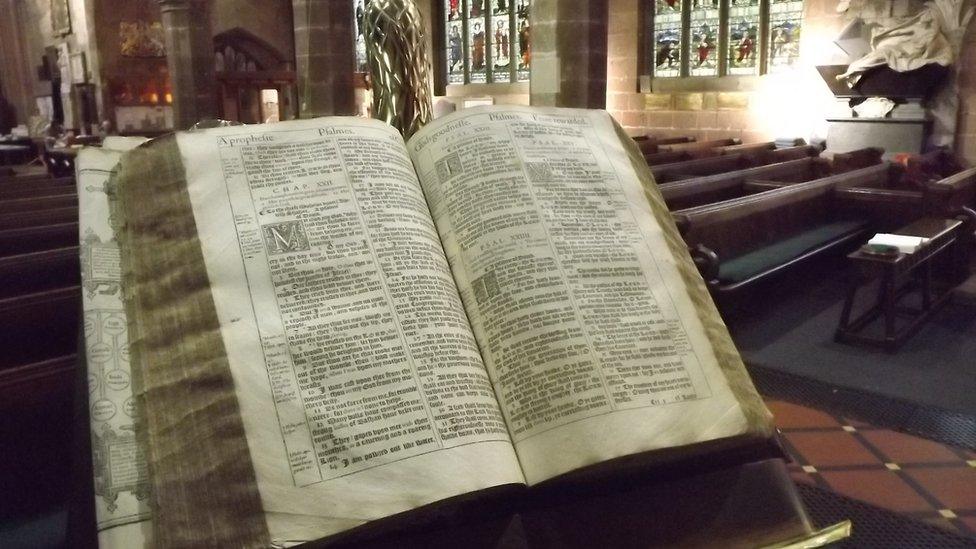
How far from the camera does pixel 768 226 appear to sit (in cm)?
422

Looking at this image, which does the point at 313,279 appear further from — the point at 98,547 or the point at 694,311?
the point at 694,311

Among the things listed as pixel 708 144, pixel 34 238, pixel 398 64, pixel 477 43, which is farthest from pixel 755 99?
pixel 398 64

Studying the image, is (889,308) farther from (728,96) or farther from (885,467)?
(728,96)

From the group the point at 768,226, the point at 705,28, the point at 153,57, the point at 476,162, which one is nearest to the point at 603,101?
the point at 768,226

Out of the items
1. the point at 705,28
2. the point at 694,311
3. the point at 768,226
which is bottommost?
the point at 768,226

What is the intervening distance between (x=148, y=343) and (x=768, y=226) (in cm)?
Result: 405

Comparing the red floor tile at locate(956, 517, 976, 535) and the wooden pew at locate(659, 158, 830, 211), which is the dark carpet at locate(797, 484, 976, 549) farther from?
the wooden pew at locate(659, 158, 830, 211)

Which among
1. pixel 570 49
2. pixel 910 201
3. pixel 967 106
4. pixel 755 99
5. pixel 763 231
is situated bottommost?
pixel 763 231

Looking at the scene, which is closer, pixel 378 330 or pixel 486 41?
pixel 378 330

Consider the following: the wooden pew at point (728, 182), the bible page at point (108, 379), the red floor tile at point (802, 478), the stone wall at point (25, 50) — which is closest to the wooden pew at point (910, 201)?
the wooden pew at point (728, 182)

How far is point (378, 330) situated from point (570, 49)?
5815 millimetres

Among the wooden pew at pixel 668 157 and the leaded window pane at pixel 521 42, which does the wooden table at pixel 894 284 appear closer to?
the wooden pew at pixel 668 157

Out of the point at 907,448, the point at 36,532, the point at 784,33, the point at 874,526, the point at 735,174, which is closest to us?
the point at 36,532

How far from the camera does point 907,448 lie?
2.43 m
